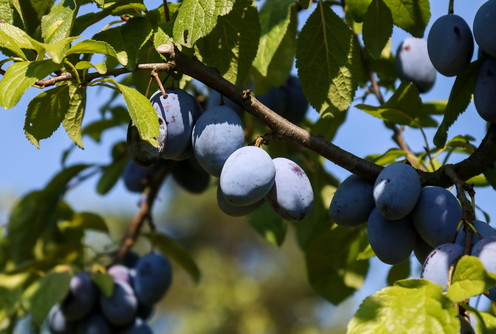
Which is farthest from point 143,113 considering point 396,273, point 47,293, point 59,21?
point 47,293

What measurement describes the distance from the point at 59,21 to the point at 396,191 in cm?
43

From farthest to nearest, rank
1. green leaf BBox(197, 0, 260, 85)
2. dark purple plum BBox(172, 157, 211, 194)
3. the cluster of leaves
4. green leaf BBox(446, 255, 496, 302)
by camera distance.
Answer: dark purple plum BBox(172, 157, 211, 194) < green leaf BBox(197, 0, 260, 85) < the cluster of leaves < green leaf BBox(446, 255, 496, 302)

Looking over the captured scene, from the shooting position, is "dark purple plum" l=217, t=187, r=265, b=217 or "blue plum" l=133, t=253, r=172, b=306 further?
"blue plum" l=133, t=253, r=172, b=306

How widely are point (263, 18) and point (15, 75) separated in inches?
22.4

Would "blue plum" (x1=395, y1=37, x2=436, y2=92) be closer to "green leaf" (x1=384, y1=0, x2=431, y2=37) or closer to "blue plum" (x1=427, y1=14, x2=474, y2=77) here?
"green leaf" (x1=384, y1=0, x2=431, y2=37)

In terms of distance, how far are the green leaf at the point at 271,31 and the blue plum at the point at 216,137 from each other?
1.19ft

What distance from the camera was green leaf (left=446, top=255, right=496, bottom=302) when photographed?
2.08ft

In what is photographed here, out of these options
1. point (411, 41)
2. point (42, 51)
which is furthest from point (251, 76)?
point (42, 51)

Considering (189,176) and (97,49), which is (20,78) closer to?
(97,49)

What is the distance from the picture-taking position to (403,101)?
1.04 m

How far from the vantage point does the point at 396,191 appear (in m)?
0.74

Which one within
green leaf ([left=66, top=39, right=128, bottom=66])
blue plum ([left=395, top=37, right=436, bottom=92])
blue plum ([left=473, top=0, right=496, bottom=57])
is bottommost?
blue plum ([left=395, top=37, right=436, bottom=92])

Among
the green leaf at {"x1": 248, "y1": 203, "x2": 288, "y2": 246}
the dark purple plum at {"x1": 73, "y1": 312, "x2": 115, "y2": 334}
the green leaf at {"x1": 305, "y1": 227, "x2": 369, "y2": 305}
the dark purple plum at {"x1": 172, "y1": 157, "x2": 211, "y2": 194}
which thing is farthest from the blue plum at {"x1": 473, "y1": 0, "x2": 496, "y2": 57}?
the dark purple plum at {"x1": 73, "y1": 312, "x2": 115, "y2": 334}

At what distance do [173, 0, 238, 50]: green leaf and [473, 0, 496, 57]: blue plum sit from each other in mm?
274
